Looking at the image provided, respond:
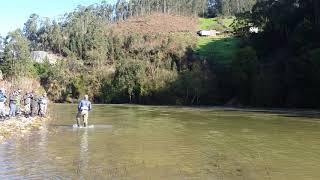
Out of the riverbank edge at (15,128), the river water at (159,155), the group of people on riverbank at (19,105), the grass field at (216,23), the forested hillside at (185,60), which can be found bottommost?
the river water at (159,155)

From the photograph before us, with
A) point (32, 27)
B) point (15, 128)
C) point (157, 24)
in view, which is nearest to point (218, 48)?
point (157, 24)

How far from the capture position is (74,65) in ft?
380

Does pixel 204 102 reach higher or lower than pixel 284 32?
lower

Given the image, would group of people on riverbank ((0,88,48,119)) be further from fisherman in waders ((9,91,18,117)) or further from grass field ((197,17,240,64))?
grass field ((197,17,240,64))

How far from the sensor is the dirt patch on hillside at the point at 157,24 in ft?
460

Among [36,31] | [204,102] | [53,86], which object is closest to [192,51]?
[204,102]

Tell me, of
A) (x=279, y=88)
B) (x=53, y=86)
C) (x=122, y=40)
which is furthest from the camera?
(x=122, y=40)

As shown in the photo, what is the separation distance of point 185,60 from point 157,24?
46715 millimetres

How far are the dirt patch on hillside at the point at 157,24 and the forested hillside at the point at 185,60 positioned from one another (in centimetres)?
30

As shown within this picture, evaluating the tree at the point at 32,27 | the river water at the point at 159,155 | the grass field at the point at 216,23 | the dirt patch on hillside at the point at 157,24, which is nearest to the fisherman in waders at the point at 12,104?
the river water at the point at 159,155

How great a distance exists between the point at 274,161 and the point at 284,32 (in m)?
73.1

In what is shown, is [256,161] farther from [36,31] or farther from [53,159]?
[36,31]

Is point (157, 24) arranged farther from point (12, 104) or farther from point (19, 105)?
point (12, 104)

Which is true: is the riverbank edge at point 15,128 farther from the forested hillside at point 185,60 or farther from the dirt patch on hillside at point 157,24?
the dirt patch on hillside at point 157,24
